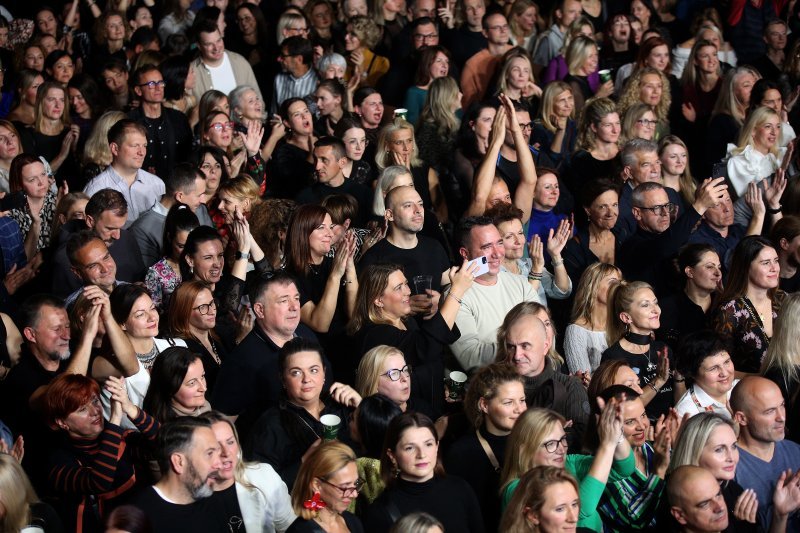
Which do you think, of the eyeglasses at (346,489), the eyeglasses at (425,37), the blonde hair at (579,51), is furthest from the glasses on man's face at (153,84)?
the eyeglasses at (346,489)

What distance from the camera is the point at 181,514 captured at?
16.3ft

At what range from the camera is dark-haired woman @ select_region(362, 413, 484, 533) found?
5238mm

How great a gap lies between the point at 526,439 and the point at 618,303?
194 cm

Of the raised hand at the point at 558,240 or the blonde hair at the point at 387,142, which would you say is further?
the blonde hair at the point at 387,142

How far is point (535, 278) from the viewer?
7.71 m

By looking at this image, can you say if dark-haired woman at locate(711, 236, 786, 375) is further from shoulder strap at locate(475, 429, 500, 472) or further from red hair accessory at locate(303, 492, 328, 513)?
red hair accessory at locate(303, 492, 328, 513)

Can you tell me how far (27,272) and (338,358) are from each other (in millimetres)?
2061

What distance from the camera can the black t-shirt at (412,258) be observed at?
746 centimetres

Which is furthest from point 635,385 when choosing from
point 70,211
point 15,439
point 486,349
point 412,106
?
point 412,106

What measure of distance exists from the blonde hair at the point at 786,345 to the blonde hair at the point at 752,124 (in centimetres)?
266

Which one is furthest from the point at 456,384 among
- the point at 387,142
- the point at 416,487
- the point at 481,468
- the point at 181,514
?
the point at 387,142

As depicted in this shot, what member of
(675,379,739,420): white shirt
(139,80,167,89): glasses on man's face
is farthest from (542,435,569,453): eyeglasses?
(139,80,167,89): glasses on man's face

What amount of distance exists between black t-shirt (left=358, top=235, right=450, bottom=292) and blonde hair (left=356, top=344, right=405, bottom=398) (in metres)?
1.36

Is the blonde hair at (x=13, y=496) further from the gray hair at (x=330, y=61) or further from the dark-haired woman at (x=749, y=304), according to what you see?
the gray hair at (x=330, y=61)
